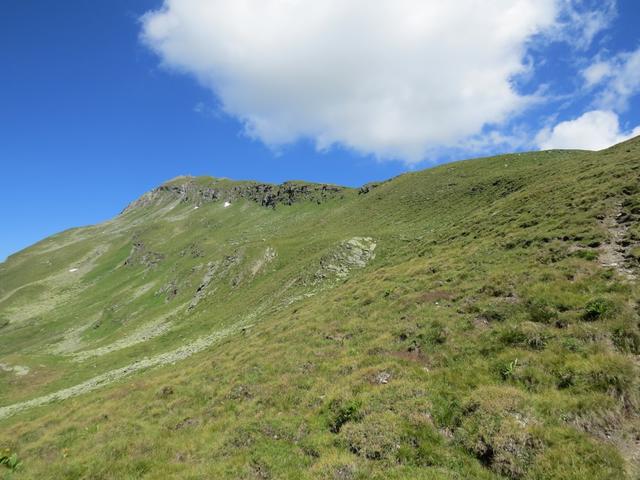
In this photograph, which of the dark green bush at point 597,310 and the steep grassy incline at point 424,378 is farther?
the dark green bush at point 597,310

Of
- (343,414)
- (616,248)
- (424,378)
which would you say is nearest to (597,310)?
(424,378)

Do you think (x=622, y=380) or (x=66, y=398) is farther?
(x=66, y=398)

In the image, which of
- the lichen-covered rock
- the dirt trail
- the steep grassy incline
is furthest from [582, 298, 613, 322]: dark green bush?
the lichen-covered rock

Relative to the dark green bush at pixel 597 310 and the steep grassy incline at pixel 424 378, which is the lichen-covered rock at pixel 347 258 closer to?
the steep grassy incline at pixel 424 378

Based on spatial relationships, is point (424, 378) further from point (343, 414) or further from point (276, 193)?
point (276, 193)

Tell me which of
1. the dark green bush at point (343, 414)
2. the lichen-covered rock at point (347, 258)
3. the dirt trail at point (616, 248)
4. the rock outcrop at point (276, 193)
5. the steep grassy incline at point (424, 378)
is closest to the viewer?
the steep grassy incline at point (424, 378)

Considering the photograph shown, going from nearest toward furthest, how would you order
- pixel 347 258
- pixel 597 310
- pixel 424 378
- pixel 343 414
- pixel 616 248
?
pixel 343 414, pixel 597 310, pixel 424 378, pixel 616 248, pixel 347 258

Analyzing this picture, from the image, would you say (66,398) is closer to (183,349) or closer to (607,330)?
(183,349)

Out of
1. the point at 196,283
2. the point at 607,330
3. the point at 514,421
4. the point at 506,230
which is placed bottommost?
the point at 514,421

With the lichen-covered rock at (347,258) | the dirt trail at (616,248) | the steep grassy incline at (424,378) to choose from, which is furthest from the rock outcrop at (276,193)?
the dirt trail at (616,248)

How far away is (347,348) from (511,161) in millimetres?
69878

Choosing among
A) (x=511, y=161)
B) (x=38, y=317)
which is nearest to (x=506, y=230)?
(x=511, y=161)

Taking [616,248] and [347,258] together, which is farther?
[347,258]

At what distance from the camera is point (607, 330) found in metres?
13.0
